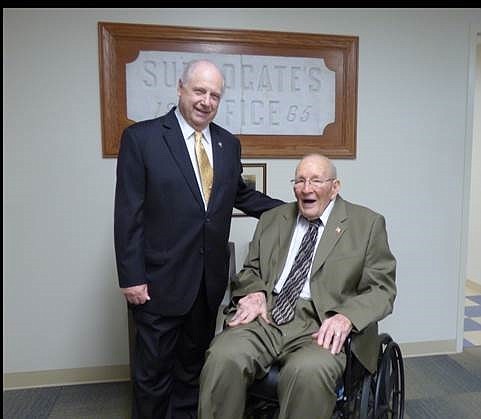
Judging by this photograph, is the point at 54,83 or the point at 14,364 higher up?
the point at 54,83

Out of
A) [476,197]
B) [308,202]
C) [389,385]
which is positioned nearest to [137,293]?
[308,202]

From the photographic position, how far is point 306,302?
1.72 meters

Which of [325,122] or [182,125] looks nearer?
[182,125]

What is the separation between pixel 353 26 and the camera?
253 centimetres

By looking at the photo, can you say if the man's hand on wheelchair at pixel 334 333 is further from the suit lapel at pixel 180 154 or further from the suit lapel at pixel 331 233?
the suit lapel at pixel 180 154

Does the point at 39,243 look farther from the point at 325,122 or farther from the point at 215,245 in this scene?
the point at 325,122

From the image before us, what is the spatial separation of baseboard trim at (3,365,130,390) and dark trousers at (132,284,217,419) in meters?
0.69

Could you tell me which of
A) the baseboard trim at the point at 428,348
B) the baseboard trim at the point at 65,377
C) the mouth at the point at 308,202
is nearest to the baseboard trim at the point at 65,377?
the baseboard trim at the point at 65,377

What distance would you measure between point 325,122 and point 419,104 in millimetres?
593


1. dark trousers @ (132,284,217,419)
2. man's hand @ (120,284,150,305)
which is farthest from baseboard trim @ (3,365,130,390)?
man's hand @ (120,284,150,305)

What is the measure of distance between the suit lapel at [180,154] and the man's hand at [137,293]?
0.39 m

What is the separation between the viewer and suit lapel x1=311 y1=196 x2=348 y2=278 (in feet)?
5.72

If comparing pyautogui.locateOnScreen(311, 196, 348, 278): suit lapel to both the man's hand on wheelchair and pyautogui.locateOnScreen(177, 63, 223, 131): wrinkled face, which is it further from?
pyautogui.locateOnScreen(177, 63, 223, 131): wrinkled face
